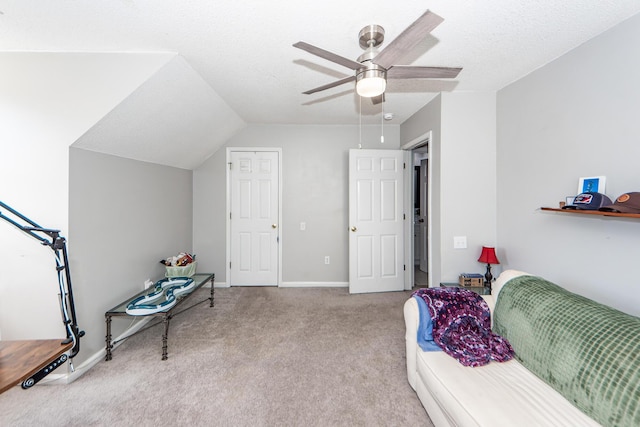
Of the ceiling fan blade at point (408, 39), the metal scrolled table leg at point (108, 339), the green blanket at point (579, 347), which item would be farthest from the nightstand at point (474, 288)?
the metal scrolled table leg at point (108, 339)

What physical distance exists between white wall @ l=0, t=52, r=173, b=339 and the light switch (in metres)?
3.41

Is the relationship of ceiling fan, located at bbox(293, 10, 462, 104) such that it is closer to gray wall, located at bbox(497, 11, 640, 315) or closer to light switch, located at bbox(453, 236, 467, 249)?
gray wall, located at bbox(497, 11, 640, 315)

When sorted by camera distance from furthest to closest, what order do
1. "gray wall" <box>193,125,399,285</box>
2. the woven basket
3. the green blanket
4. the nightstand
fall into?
"gray wall" <box>193,125,399,285</box> < the woven basket < the nightstand < the green blanket

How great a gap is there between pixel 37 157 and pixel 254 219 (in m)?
2.37

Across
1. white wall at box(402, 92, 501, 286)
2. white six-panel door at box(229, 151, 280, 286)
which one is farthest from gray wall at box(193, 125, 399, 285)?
white wall at box(402, 92, 501, 286)

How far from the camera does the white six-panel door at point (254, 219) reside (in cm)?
389

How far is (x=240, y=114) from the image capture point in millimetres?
3395

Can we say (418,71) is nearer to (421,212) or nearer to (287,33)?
(287,33)

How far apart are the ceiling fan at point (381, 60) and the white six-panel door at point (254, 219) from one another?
98.6 inches

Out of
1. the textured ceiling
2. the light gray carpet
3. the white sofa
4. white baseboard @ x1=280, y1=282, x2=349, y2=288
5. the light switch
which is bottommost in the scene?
the light gray carpet

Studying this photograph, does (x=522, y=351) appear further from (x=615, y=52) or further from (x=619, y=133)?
(x=615, y=52)

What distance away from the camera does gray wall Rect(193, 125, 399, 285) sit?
3.88 m

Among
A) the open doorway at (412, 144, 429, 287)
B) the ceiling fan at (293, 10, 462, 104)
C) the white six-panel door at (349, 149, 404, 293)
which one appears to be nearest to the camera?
the ceiling fan at (293, 10, 462, 104)

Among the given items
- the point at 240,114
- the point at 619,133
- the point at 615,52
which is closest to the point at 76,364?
the point at 240,114
